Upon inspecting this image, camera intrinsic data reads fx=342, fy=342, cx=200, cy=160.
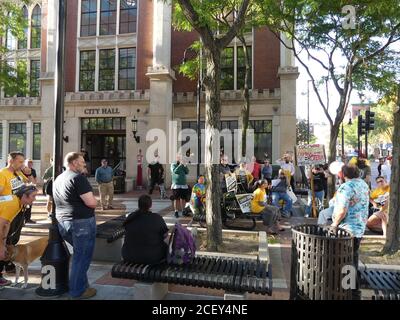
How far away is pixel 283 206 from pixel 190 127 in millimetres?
10584

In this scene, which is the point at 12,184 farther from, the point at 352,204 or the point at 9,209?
the point at 352,204

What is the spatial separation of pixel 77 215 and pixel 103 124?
17.5 metres

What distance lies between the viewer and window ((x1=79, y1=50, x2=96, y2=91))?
21125 mm

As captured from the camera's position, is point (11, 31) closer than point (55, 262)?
No

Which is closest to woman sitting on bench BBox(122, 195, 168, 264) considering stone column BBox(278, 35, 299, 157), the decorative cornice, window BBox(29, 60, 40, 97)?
stone column BBox(278, 35, 299, 157)

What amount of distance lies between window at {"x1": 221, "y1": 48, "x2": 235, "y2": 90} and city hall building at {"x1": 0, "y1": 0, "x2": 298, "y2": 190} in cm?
6

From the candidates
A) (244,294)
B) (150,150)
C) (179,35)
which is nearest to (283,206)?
(244,294)

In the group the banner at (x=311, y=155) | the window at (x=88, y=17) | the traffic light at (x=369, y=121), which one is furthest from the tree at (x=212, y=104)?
the window at (x=88, y=17)

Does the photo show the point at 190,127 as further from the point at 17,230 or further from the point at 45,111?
the point at 17,230

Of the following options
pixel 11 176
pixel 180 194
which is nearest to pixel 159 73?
pixel 180 194

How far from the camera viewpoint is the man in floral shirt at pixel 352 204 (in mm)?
4395

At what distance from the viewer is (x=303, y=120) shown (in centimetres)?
4866

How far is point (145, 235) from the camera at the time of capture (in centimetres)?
408

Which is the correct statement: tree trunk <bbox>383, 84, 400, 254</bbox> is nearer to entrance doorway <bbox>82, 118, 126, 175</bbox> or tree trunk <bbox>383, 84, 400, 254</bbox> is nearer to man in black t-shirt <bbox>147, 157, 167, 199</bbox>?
man in black t-shirt <bbox>147, 157, 167, 199</bbox>
